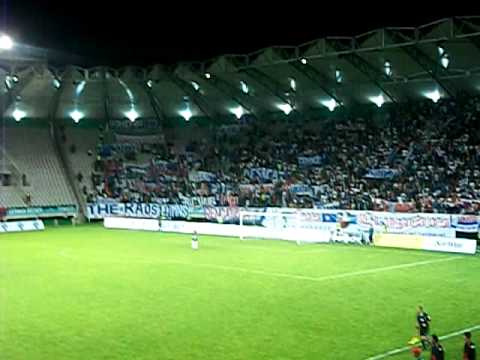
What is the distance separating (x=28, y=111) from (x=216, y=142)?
15580 millimetres

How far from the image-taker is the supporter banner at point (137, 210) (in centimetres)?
5194

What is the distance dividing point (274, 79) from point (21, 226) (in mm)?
20296

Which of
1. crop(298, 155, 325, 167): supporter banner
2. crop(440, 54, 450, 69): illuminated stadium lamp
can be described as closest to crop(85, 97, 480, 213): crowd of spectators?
crop(298, 155, 325, 167): supporter banner

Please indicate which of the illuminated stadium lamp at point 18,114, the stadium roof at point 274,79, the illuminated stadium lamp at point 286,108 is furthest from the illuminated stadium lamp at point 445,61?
the illuminated stadium lamp at point 18,114

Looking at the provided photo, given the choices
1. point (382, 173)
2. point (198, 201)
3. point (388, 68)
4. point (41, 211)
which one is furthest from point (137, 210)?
point (388, 68)

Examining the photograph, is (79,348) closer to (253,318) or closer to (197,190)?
(253,318)

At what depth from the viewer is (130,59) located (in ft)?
166

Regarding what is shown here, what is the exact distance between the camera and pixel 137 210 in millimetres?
54219

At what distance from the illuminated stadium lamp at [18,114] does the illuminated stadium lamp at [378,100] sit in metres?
28.0

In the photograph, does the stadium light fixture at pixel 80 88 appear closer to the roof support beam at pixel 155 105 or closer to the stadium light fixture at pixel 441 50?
the roof support beam at pixel 155 105

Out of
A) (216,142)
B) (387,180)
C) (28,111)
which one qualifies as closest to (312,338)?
(387,180)

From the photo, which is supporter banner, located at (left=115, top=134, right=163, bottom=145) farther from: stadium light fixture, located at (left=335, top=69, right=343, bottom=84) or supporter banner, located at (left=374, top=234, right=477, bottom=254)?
supporter banner, located at (left=374, top=234, right=477, bottom=254)

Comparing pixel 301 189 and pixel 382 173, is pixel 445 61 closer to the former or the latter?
pixel 382 173

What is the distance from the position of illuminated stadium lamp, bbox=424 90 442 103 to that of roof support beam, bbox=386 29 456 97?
147 cm
